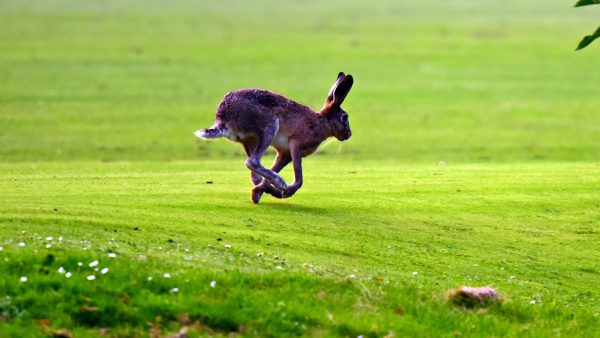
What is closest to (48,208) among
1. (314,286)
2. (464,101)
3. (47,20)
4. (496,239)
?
(314,286)

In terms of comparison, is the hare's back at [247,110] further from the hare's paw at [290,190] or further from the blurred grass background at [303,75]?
the blurred grass background at [303,75]

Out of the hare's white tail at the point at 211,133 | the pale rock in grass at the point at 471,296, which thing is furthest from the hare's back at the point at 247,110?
the pale rock in grass at the point at 471,296

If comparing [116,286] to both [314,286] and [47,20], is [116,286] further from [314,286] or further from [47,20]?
[47,20]

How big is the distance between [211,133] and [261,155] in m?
0.59

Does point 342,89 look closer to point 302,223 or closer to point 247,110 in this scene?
point 247,110

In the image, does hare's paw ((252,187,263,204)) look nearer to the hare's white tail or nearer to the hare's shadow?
the hare's shadow

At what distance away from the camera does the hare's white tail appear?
12.5 meters

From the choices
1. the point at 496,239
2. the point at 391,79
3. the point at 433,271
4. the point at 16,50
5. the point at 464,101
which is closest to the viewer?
the point at 433,271

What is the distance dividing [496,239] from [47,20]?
37462 millimetres

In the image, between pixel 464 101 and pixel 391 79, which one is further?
pixel 391 79

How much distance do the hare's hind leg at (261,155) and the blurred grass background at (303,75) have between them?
9622 millimetres

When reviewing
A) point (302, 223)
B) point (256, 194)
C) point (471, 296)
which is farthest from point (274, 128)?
point (471, 296)

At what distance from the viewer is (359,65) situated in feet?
123

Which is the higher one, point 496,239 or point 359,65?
point 359,65
